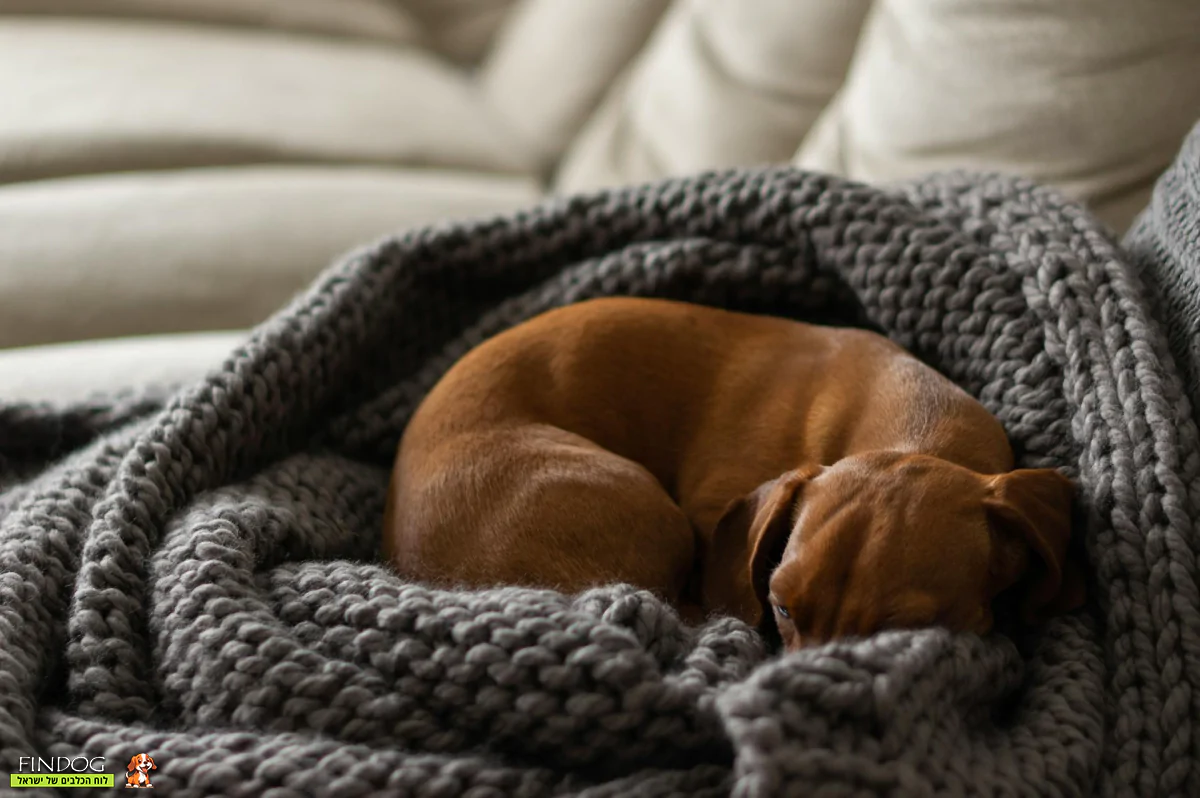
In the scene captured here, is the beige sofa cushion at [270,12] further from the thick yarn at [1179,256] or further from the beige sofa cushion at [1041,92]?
the thick yarn at [1179,256]

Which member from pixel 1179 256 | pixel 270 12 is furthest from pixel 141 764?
pixel 270 12

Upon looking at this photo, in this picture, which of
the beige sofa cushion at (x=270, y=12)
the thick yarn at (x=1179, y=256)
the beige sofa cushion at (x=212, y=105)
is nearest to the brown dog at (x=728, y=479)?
the thick yarn at (x=1179, y=256)

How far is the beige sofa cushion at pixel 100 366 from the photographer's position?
60.5 inches

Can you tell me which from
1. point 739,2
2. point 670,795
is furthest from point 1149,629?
point 739,2

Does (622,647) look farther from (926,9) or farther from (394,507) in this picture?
(926,9)

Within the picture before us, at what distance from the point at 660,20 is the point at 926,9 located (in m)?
1.03

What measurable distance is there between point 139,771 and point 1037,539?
835 mm

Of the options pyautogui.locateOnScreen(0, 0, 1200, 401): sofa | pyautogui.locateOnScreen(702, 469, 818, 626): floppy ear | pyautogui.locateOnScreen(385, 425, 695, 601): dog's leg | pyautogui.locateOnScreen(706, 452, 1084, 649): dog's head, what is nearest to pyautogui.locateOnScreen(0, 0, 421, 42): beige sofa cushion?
pyautogui.locateOnScreen(0, 0, 1200, 401): sofa

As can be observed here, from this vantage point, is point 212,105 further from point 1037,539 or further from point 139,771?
point 1037,539

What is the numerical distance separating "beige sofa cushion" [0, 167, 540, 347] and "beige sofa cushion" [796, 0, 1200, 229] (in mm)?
840

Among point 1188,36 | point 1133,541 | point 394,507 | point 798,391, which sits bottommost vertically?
point 394,507

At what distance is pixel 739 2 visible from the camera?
2.11 meters

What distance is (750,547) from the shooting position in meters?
1.21

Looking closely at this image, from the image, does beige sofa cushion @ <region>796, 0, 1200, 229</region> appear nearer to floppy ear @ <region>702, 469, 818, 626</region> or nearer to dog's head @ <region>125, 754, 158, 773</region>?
floppy ear @ <region>702, 469, 818, 626</region>
